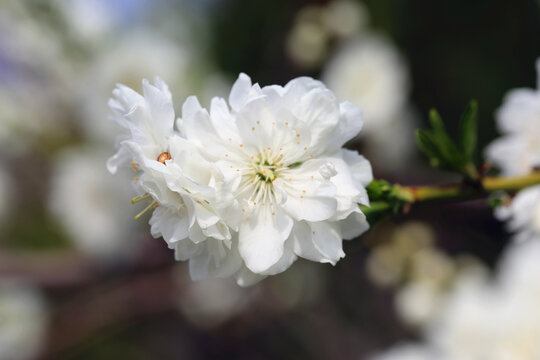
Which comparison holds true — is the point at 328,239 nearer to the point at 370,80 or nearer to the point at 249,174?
the point at 249,174

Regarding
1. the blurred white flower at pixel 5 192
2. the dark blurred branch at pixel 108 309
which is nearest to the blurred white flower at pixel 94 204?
the dark blurred branch at pixel 108 309

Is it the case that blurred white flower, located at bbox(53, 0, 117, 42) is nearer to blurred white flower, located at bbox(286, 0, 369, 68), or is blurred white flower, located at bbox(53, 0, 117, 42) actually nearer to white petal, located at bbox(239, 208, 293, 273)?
blurred white flower, located at bbox(286, 0, 369, 68)

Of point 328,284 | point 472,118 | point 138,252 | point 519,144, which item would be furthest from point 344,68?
point 472,118

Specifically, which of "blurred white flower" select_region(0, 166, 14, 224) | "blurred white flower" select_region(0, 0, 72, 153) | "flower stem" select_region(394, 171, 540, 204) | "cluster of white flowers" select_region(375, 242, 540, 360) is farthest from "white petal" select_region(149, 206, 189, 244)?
"blurred white flower" select_region(0, 166, 14, 224)

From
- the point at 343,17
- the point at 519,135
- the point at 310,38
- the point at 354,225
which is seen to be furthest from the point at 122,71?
the point at 354,225

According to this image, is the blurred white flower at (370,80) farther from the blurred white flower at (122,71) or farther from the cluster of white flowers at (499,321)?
the cluster of white flowers at (499,321)

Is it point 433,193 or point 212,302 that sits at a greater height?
point 212,302

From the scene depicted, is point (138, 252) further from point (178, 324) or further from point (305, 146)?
point (305, 146)
